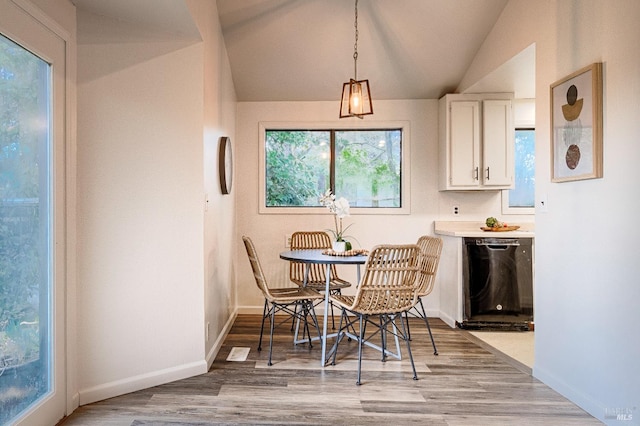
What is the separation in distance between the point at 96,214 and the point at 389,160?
3.18 metres

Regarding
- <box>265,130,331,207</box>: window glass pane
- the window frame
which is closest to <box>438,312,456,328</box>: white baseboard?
the window frame

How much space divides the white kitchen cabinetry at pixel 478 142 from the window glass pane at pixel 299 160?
138cm

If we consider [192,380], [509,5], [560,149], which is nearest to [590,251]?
[560,149]

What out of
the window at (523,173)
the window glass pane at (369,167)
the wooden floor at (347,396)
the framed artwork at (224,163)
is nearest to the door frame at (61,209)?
the wooden floor at (347,396)

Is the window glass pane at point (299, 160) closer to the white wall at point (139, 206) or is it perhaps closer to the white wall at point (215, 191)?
the white wall at point (215, 191)

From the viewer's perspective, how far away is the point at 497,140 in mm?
4270

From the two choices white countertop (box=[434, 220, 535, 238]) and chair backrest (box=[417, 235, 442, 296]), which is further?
white countertop (box=[434, 220, 535, 238])

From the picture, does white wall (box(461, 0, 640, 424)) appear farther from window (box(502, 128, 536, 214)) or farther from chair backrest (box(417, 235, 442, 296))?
window (box(502, 128, 536, 214))

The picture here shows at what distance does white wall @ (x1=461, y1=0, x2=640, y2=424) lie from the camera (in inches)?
81.1

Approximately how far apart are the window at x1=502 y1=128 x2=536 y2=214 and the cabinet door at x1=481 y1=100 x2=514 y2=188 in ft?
1.31

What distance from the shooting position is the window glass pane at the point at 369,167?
4.72 metres

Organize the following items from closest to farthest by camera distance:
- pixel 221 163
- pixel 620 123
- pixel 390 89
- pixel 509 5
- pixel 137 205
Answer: pixel 620 123
pixel 137 205
pixel 509 5
pixel 221 163
pixel 390 89

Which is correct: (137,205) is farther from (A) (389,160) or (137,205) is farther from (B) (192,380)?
(A) (389,160)

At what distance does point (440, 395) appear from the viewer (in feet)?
8.36
